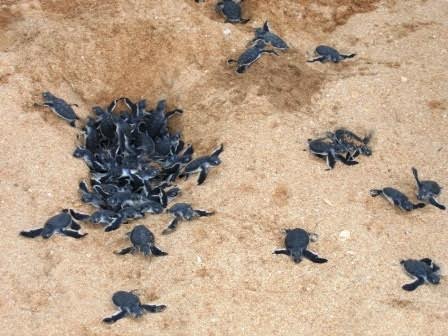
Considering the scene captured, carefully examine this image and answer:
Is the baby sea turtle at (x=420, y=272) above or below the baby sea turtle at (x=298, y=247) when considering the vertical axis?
below

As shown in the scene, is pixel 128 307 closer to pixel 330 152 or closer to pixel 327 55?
pixel 330 152

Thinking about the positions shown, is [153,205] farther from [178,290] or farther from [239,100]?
[239,100]

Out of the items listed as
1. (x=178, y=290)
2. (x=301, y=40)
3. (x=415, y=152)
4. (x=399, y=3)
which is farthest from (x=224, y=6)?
(x=178, y=290)

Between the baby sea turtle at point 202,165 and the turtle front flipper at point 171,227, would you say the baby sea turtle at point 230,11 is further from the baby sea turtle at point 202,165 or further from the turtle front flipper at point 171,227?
the turtle front flipper at point 171,227

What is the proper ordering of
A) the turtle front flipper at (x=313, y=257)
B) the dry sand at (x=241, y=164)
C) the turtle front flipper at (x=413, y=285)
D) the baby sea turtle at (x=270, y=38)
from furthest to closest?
the baby sea turtle at (x=270, y=38), the turtle front flipper at (x=313, y=257), the turtle front flipper at (x=413, y=285), the dry sand at (x=241, y=164)

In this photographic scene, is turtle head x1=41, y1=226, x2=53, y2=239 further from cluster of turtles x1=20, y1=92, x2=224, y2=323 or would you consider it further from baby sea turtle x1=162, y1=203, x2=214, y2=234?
baby sea turtle x1=162, y1=203, x2=214, y2=234

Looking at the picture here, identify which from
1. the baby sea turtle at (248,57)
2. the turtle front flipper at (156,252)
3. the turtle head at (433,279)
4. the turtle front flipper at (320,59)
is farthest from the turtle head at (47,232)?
the turtle front flipper at (320,59)
